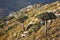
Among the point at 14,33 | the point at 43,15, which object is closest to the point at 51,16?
the point at 43,15

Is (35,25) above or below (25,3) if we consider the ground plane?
below

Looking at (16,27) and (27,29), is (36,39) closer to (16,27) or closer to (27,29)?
(27,29)

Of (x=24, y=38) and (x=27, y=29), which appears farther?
(x=27, y=29)

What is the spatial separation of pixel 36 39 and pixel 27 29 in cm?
1005

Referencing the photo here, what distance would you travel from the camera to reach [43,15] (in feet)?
187

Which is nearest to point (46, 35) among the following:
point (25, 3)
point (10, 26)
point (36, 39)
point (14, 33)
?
point (36, 39)

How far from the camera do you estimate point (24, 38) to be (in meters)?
66.8

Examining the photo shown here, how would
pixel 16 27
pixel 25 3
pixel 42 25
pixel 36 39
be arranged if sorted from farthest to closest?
pixel 25 3 → pixel 16 27 → pixel 42 25 → pixel 36 39

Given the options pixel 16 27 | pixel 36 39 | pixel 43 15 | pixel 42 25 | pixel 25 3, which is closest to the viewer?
pixel 43 15

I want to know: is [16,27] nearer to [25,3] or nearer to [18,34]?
[18,34]

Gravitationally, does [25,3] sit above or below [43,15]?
above

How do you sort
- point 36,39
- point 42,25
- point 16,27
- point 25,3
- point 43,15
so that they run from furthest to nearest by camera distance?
point 25,3, point 16,27, point 42,25, point 36,39, point 43,15

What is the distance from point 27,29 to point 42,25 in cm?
636

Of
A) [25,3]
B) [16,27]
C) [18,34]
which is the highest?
[25,3]
